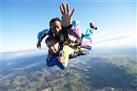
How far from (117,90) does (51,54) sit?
654ft

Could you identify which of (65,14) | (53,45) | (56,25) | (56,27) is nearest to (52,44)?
(53,45)

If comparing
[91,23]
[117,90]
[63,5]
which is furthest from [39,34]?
[117,90]

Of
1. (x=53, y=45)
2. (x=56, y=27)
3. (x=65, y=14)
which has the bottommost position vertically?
(x=53, y=45)

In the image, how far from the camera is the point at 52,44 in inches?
300

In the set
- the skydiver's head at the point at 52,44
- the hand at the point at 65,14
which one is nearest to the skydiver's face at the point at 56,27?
the skydiver's head at the point at 52,44

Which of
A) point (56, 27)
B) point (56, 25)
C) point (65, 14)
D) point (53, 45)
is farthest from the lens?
point (53, 45)

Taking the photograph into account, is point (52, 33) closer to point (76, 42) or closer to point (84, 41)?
point (76, 42)

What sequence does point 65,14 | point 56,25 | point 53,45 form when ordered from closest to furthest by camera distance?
1. point 65,14
2. point 56,25
3. point 53,45

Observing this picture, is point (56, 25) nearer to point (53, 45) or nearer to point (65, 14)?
point (53, 45)

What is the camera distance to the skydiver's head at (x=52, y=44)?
7.44m

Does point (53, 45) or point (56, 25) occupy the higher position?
point (56, 25)

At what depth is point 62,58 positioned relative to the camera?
20.8 feet

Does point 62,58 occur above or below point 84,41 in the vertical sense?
below

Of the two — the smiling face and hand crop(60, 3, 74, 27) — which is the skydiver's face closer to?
the smiling face
